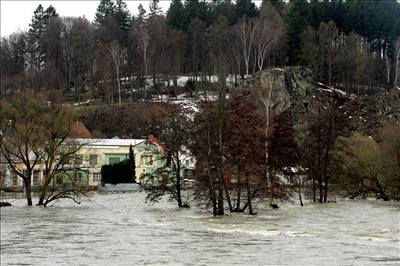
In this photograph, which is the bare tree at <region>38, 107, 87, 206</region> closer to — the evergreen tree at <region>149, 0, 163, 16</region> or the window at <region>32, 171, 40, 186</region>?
the window at <region>32, 171, 40, 186</region>

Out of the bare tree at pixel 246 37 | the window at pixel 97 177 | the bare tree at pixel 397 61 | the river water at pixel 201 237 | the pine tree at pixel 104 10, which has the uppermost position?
the pine tree at pixel 104 10

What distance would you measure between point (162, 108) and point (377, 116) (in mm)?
32953

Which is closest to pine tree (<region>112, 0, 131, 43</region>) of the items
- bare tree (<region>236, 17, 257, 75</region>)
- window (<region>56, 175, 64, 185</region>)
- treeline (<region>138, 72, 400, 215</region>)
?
bare tree (<region>236, 17, 257, 75</region>)

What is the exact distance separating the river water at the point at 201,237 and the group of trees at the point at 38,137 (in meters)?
8.24

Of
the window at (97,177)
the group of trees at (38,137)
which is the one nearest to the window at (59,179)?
the group of trees at (38,137)

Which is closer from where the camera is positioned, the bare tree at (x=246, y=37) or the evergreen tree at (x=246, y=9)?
the bare tree at (x=246, y=37)

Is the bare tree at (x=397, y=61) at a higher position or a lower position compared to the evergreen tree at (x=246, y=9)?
lower

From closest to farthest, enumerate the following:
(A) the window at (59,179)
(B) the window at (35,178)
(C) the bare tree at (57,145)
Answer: (C) the bare tree at (57,145), (A) the window at (59,179), (B) the window at (35,178)

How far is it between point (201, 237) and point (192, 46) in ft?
336

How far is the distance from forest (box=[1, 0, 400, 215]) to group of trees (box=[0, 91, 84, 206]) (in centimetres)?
49

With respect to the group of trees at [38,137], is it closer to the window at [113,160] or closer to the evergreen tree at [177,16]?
the window at [113,160]

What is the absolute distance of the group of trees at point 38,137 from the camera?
181ft

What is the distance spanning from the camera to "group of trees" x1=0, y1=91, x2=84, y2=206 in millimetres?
55156

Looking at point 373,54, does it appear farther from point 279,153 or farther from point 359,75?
point 279,153
